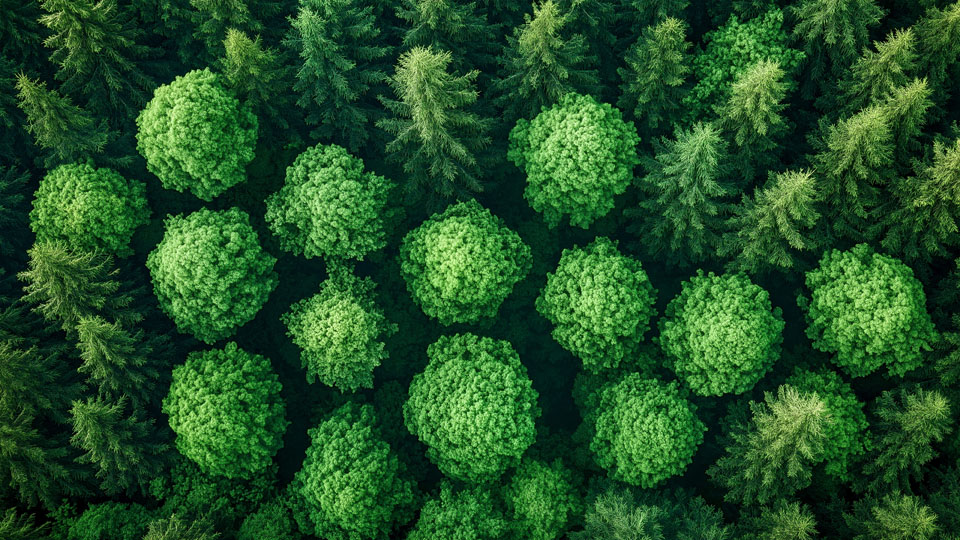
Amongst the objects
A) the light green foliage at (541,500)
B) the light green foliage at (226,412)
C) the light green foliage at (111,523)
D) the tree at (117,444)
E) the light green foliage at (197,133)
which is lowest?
the light green foliage at (111,523)

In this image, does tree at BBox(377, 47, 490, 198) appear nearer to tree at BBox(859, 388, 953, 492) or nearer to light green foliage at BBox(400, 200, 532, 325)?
light green foliage at BBox(400, 200, 532, 325)

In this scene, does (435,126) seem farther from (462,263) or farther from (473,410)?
(473,410)

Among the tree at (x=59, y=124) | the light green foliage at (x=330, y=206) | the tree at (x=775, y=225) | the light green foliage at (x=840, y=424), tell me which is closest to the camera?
the tree at (x=775, y=225)

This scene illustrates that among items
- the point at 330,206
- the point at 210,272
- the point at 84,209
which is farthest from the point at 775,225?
the point at 84,209

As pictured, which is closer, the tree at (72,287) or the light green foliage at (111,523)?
the tree at (72,287)

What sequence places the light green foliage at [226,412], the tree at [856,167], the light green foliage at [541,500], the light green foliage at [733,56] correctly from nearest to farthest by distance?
the tree at [856,167] < the light green foliage at [226,412] < the light green foliage at [733,56] < the light green foliage at [541,500]

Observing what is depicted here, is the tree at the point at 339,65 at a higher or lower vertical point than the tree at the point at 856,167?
lower

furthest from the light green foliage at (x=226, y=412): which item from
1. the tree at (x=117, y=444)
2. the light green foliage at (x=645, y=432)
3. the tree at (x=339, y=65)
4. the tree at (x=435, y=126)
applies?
the light green foliage at (x=645, y=432)

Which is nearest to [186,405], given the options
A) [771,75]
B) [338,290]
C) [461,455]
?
[338,290]

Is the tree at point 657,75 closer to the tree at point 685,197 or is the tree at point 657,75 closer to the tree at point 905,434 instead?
the tree at point 685,197
